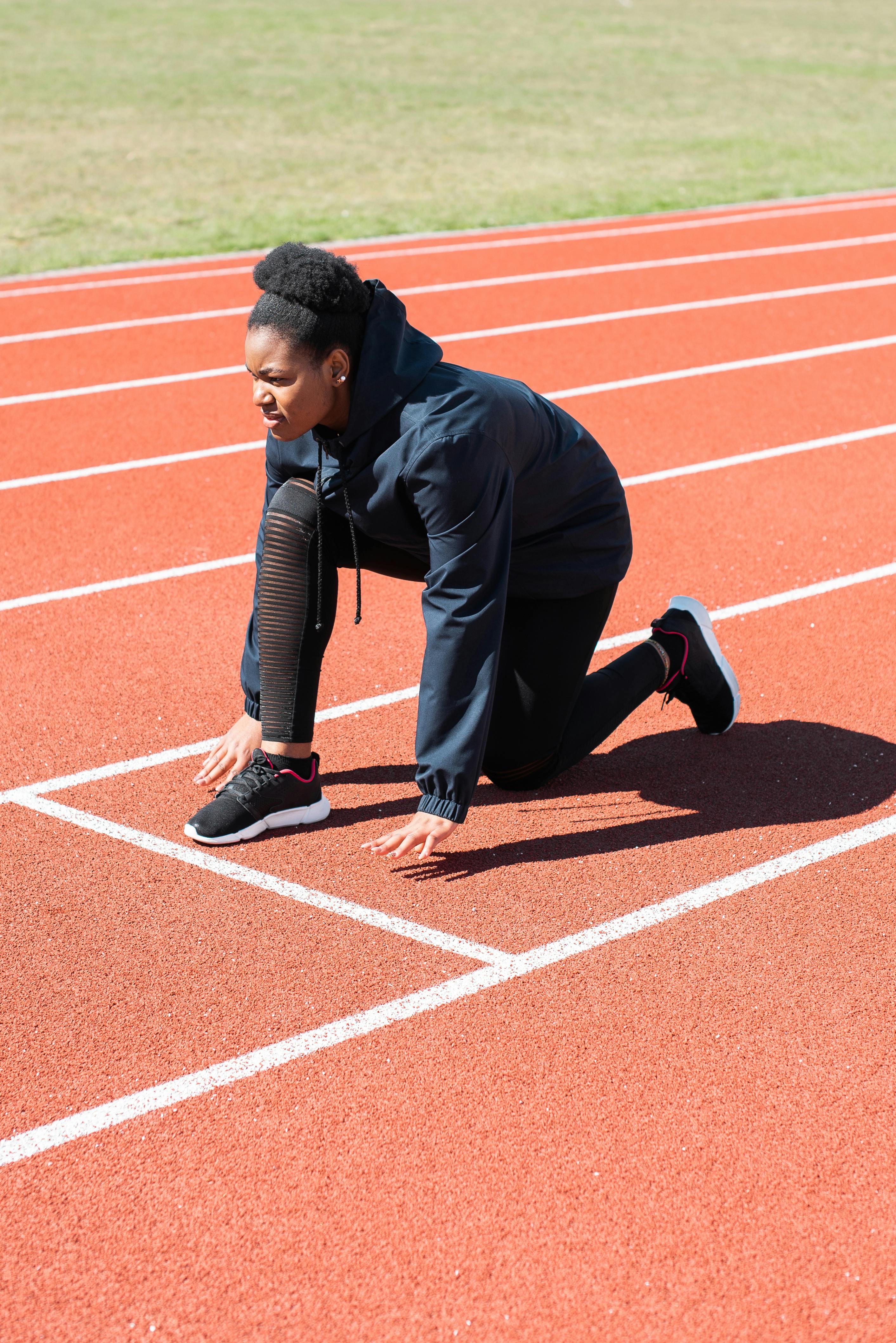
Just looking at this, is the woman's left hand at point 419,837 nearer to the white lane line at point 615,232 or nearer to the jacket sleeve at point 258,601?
the jacket sleeve at point 258,601

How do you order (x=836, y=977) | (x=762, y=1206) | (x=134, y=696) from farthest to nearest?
(x=134, y=696)
(x=836, y=977)
(x=762, y=1206)

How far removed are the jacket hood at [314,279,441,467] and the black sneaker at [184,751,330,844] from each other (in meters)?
0.89

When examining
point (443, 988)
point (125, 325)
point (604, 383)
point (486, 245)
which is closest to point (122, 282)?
point (125, 325)

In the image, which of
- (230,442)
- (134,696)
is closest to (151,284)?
(230,442)

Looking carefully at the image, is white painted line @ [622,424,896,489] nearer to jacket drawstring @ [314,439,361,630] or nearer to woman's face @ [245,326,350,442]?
jacket drawstring @ [314,439,361,630]

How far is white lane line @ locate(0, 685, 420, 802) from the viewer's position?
163 inches

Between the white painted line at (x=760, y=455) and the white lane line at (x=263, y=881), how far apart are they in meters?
3.66

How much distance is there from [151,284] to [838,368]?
548 cm

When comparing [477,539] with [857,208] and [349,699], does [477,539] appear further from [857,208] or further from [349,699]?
[857,208]

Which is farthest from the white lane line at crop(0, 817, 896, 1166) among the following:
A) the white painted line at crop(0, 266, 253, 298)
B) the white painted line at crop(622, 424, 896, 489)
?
the white painted line at crop(0, 266, 253, 298)

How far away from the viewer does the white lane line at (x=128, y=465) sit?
23.1 feet

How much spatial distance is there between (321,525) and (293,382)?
48 cm

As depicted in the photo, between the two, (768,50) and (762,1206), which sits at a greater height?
(768,50)

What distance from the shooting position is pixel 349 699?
4770 mm
